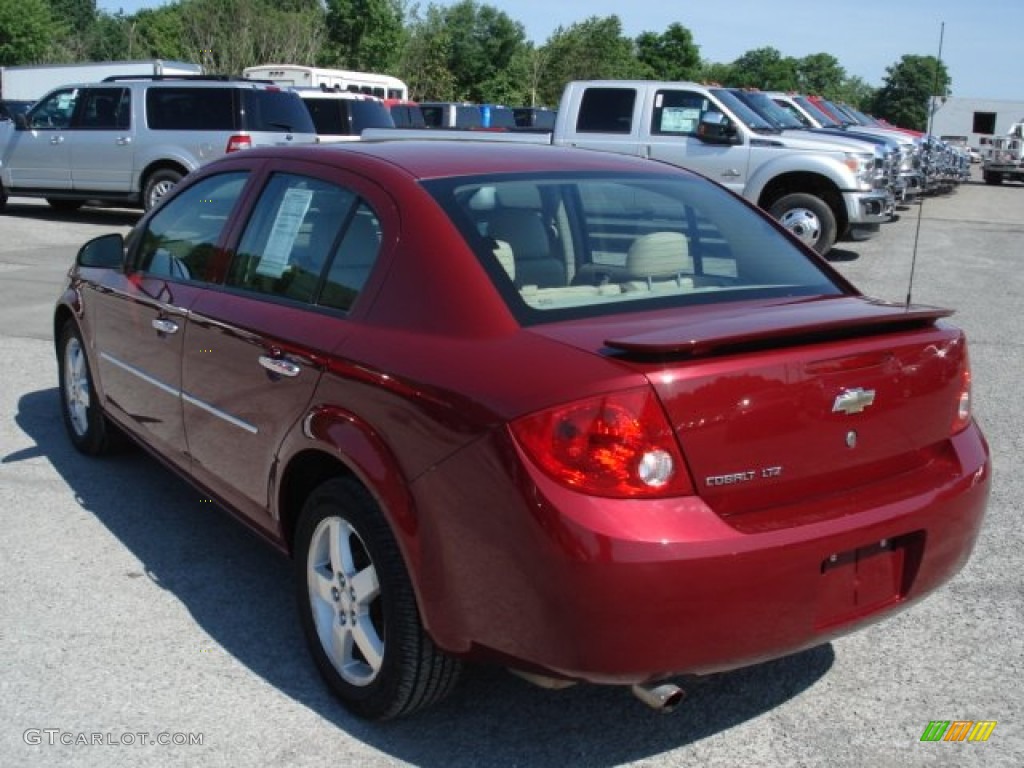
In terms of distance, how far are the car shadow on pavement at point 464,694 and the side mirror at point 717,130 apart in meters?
10.8

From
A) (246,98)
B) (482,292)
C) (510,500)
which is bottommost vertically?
(510,500)

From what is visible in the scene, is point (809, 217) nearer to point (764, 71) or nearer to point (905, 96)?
point (905, 96)

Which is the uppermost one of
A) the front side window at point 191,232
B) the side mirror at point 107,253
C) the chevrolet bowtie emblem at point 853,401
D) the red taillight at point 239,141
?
the red taillight at point 239,141

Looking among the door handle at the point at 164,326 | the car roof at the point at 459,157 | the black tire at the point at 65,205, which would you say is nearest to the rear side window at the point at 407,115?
the black tire at the point at 65,205

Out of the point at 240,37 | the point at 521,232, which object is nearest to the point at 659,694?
the point at 521,232

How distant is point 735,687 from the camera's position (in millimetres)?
3473

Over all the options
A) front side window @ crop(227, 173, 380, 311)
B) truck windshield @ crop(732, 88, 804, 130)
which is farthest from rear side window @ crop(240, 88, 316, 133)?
front side window @ crop(227, 173, 380, 311)

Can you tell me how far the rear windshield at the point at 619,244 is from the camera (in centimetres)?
324

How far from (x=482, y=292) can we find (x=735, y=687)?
4.95ft

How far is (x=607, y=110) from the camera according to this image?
14531 millimetres

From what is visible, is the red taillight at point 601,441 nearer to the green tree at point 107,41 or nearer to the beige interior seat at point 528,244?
the beige interior seat at point 528,244

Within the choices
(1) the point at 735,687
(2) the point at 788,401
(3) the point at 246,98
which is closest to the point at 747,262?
(2) the point at 788,401

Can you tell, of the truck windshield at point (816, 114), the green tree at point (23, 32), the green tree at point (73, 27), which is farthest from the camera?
the green tree at point (73, 27)

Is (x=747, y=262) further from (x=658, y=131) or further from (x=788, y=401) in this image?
(x=658, y=131)
